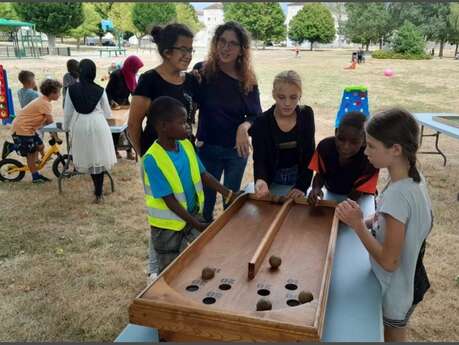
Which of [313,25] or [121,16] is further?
[313,25]

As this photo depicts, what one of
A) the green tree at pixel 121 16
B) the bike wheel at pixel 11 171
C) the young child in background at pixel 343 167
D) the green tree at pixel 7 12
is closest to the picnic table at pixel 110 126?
the bike wheel at pixel 11 171

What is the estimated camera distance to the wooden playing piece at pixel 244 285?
1.32 m

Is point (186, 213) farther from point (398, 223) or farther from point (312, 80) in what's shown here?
point (312, 80)

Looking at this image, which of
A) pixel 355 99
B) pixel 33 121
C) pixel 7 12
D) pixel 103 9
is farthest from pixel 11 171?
pixel 103 9

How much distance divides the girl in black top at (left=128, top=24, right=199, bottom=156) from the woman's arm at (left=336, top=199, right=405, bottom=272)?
129 cm

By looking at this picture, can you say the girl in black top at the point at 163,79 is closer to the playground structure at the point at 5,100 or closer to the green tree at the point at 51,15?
the playground structure at the point at 5,100

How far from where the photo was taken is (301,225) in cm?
221

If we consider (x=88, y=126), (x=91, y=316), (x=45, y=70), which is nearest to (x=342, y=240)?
(x=91, y=316)

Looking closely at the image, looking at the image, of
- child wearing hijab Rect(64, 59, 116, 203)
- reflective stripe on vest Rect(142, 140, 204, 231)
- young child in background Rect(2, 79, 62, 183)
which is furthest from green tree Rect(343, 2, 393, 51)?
reflective stripe on vest Rect(142, 140, 204, 231)

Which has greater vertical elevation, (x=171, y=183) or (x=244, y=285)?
(x=171, y=183)

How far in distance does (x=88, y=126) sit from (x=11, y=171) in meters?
1.76

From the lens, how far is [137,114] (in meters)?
2.58

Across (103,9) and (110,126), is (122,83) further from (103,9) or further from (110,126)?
(103,9)

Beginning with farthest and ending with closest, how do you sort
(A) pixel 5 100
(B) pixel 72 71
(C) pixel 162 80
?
(A) pixel 5 100 < (B) pixel 72 71 < (C) pixel 162 80
